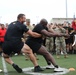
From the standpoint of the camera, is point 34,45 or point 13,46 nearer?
point 13,46

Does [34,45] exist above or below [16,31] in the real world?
below

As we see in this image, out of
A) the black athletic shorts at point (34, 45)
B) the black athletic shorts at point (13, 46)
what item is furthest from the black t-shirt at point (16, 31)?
the black athletic shorts at point (34, 45)

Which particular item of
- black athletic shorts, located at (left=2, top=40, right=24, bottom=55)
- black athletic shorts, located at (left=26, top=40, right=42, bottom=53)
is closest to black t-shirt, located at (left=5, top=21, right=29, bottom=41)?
black athletic shorts, located at (left=2, top=40, right=24, bottom=55)

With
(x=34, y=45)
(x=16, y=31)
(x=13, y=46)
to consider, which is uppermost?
(x=16, y=31)

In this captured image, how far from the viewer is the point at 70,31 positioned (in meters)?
18.0

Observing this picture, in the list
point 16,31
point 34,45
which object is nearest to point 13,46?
point 16,31

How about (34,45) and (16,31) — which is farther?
(34,45)

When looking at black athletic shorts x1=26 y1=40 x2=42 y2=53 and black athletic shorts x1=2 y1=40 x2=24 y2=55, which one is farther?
black athletic shorts x1=26 y1=40 x2=42 y2=53

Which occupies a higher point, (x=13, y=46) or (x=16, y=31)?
(x=16, y=31)

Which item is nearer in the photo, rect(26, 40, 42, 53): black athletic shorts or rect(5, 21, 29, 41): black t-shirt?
rect(5, 21, 29, 41): black t-shirt

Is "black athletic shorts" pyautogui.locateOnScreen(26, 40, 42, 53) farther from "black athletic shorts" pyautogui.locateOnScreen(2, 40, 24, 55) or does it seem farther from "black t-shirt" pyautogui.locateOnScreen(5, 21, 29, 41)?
"black t-shirt" pyautogui.locateOnScreen(5, 21, 29, 41)

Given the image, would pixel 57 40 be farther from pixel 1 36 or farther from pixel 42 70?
pixel 42 70

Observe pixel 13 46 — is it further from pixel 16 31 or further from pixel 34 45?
pixel 34 45

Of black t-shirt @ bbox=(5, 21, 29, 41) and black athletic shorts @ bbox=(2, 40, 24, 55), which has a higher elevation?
black t-shirt @ bbox=(5, 21, 29, 41)
